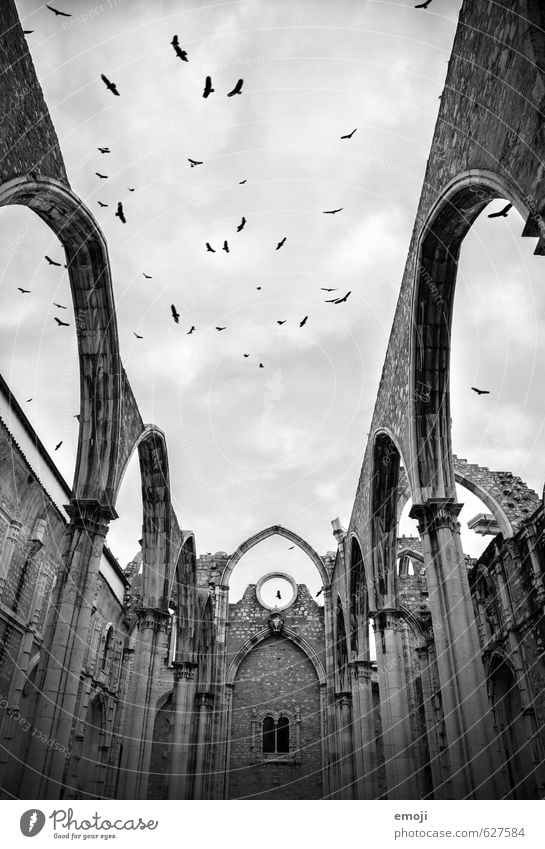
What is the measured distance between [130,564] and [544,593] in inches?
681

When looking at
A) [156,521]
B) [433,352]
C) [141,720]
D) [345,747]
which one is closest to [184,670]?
[345,747]

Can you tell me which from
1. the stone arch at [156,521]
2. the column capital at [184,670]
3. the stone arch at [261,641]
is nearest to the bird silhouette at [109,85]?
the stone arch at [156,521]

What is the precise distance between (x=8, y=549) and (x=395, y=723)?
29.9 ft

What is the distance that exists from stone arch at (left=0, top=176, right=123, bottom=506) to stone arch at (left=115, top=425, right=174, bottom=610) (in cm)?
324

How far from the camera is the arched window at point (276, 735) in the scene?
69.8ft

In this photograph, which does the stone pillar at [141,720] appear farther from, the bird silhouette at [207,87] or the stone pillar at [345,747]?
the bird silhouette at [207,87]

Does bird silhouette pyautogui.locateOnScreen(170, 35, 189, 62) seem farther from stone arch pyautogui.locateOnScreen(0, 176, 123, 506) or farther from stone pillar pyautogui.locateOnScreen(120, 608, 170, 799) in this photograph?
stone pillar pyautogui.locateOnScreen(120, 608, 170, 799)

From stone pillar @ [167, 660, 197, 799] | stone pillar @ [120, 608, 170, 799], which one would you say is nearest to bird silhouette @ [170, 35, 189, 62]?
stone pillar @ [120, 608, 170, 799]

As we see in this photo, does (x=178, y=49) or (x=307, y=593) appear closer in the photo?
(x=178, y=49)

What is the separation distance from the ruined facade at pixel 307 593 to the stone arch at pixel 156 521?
6cm

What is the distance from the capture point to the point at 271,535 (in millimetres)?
24250

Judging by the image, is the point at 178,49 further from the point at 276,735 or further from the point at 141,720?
the point at 276,735

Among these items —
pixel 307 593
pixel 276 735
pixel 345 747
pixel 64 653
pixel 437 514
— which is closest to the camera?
pixel 64 653
